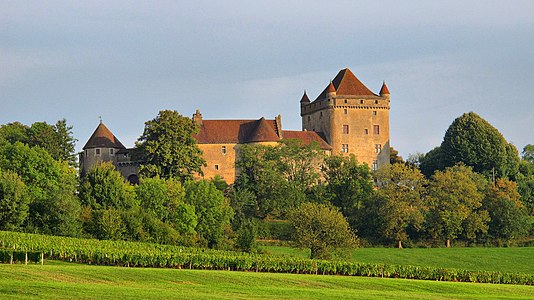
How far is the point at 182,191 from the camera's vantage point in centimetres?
8612

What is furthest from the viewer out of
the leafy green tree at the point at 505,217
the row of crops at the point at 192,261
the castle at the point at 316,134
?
the castle at the point at 316,134

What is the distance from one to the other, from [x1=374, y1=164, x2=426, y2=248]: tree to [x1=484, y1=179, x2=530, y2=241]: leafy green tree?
248 inches

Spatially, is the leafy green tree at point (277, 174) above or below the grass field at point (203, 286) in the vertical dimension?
above

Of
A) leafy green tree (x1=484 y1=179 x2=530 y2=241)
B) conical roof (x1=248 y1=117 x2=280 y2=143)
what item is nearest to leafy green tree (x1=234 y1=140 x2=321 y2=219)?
conical roof (x1=248 y1=117 x2=280 y2=143)

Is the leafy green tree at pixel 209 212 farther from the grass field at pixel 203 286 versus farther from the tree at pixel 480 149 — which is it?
the tree at pixel 480 149

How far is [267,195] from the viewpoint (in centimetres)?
9675

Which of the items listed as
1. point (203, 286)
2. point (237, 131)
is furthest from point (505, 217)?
point (203, 286)

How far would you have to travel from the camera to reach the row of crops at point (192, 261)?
5697 cm

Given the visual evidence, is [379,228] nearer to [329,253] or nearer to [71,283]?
[329,253]

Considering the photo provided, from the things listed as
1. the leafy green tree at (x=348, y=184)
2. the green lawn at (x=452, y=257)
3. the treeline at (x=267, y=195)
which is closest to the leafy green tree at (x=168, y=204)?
the treeline at (x=267, y=195)

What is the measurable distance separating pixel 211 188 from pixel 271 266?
27.8 metres

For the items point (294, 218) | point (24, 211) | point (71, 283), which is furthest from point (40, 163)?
point (71, 283)

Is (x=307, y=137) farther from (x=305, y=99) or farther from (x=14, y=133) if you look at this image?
(x=14, y=133)

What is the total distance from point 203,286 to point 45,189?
40.6 metres
